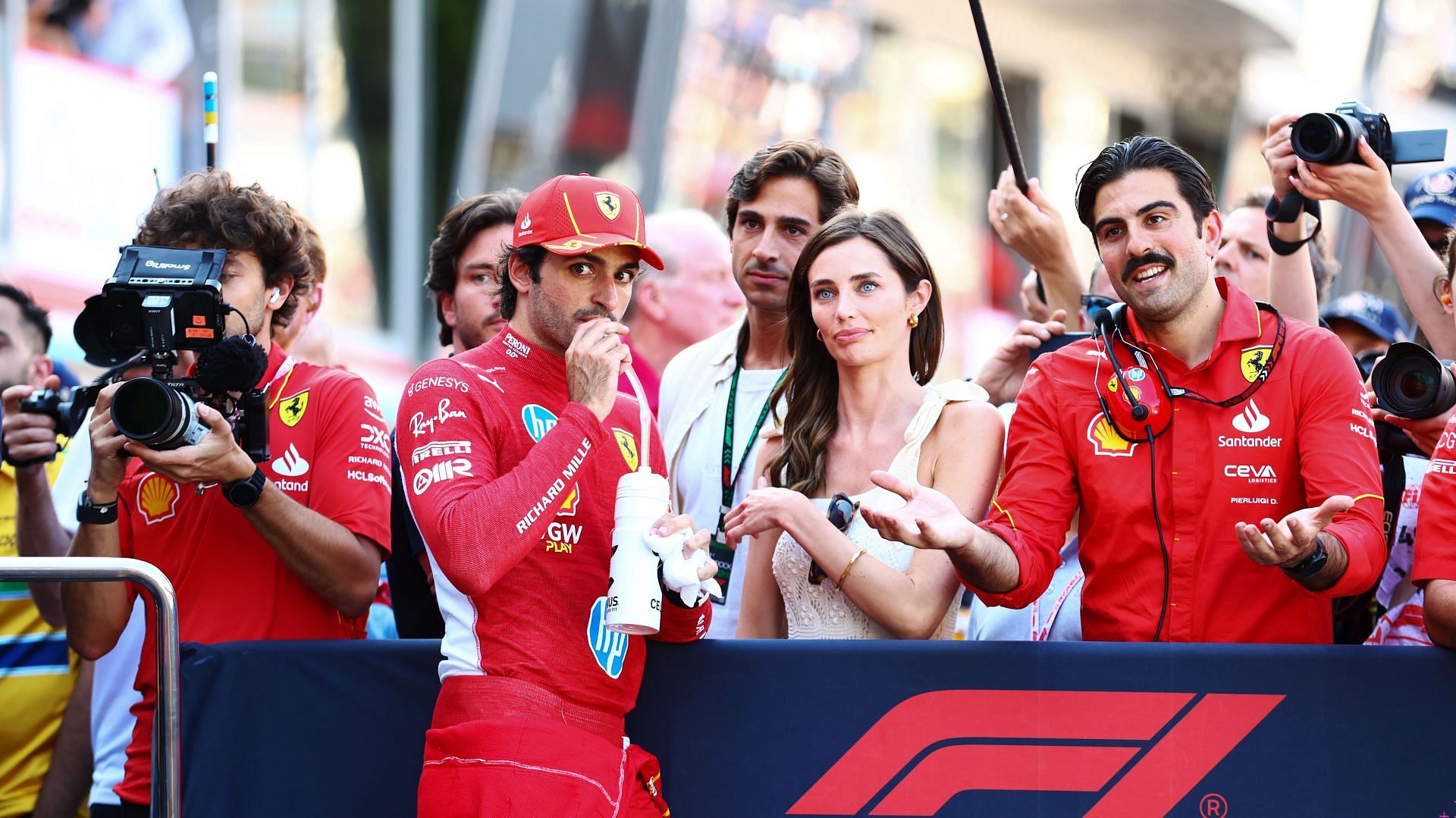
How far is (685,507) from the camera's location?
4.64 metres

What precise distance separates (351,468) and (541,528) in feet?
2.81

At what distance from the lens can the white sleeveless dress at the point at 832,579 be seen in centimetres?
385

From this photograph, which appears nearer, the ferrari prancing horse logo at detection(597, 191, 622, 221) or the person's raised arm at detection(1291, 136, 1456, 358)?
the ferrari prancing horse logo at detection(597, 191, 622, 221)

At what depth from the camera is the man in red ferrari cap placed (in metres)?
3.18

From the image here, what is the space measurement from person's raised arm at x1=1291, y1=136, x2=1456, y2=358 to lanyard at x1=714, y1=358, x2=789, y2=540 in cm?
155

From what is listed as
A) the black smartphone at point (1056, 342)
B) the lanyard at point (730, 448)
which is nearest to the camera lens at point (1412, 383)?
the black smartphone at point (1056, 342)

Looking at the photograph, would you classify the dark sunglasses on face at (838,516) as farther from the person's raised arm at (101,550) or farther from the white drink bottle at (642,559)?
the person's raised arm at (101,550)

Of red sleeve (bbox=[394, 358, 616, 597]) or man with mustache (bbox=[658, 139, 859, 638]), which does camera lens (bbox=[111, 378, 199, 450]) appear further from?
man with mustache (bbox=[658, 139, 859, 638])

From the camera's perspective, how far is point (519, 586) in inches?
131

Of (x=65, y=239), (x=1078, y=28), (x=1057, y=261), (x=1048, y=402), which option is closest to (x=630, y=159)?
(x=65, y=239)

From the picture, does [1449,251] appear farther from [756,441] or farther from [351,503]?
[351,503]

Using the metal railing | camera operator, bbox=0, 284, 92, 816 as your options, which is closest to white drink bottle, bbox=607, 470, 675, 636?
the metal railing

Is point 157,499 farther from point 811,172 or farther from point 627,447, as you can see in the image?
point 811,172

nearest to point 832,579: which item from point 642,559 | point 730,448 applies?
point 642,559
